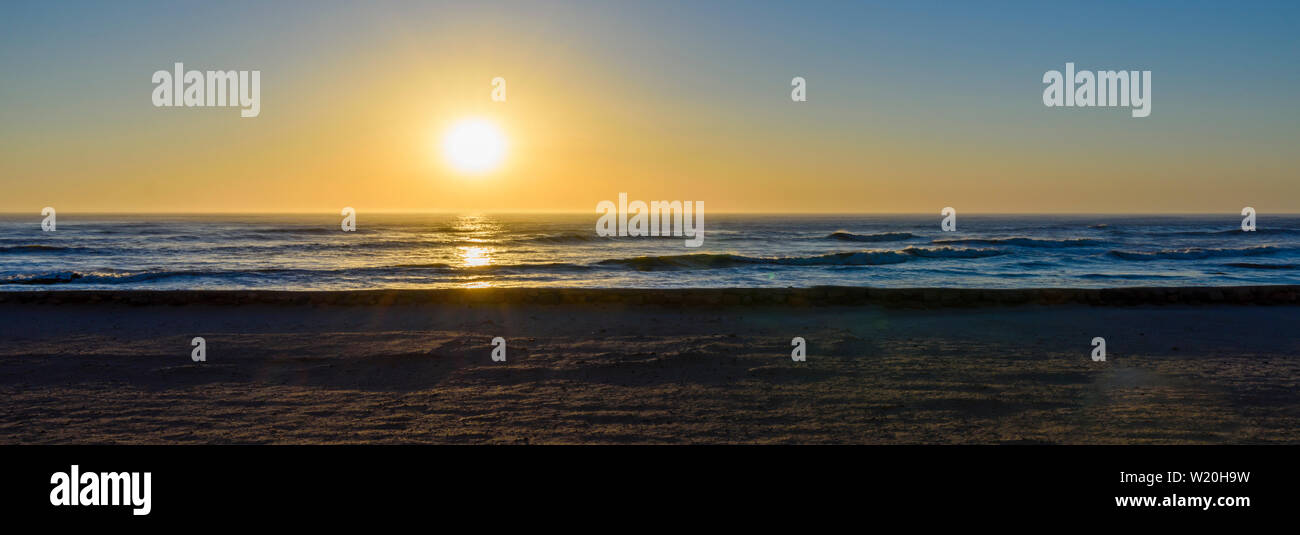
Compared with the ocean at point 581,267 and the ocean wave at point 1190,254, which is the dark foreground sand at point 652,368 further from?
the ocean wave at point 1190,254

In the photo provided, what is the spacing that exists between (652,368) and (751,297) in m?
6.06

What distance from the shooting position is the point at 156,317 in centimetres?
1304

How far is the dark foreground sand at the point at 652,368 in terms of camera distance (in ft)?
20.7

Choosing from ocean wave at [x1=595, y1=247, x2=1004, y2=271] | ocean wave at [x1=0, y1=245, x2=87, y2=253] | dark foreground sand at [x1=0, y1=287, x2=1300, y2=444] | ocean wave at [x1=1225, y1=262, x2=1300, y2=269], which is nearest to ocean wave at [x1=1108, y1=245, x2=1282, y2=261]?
ocean wave at [x1=1225, y1=262, x2=1300, y2=269]

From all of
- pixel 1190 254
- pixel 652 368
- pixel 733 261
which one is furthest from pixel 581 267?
pixel 1190 254

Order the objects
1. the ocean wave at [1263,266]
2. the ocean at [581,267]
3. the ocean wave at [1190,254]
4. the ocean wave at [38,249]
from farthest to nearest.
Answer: the ocean wave at [38,249]
the ocean wave at [1190,254]
the ocean wave at [1263,266]
the ocean at [581,267]

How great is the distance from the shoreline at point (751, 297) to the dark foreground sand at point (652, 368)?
5cm

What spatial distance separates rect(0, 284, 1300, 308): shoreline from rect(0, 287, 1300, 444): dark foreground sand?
5cm

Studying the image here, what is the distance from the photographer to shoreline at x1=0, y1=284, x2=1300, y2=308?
562 inches

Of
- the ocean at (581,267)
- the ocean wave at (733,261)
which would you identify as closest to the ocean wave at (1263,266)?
the ocean at (581,267)

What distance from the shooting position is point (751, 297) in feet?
47.8

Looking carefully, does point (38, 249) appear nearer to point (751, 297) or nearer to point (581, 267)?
point (581, 267)

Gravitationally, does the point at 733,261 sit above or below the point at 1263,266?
above

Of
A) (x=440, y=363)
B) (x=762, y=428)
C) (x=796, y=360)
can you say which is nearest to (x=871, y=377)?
(x=796, y=360)
